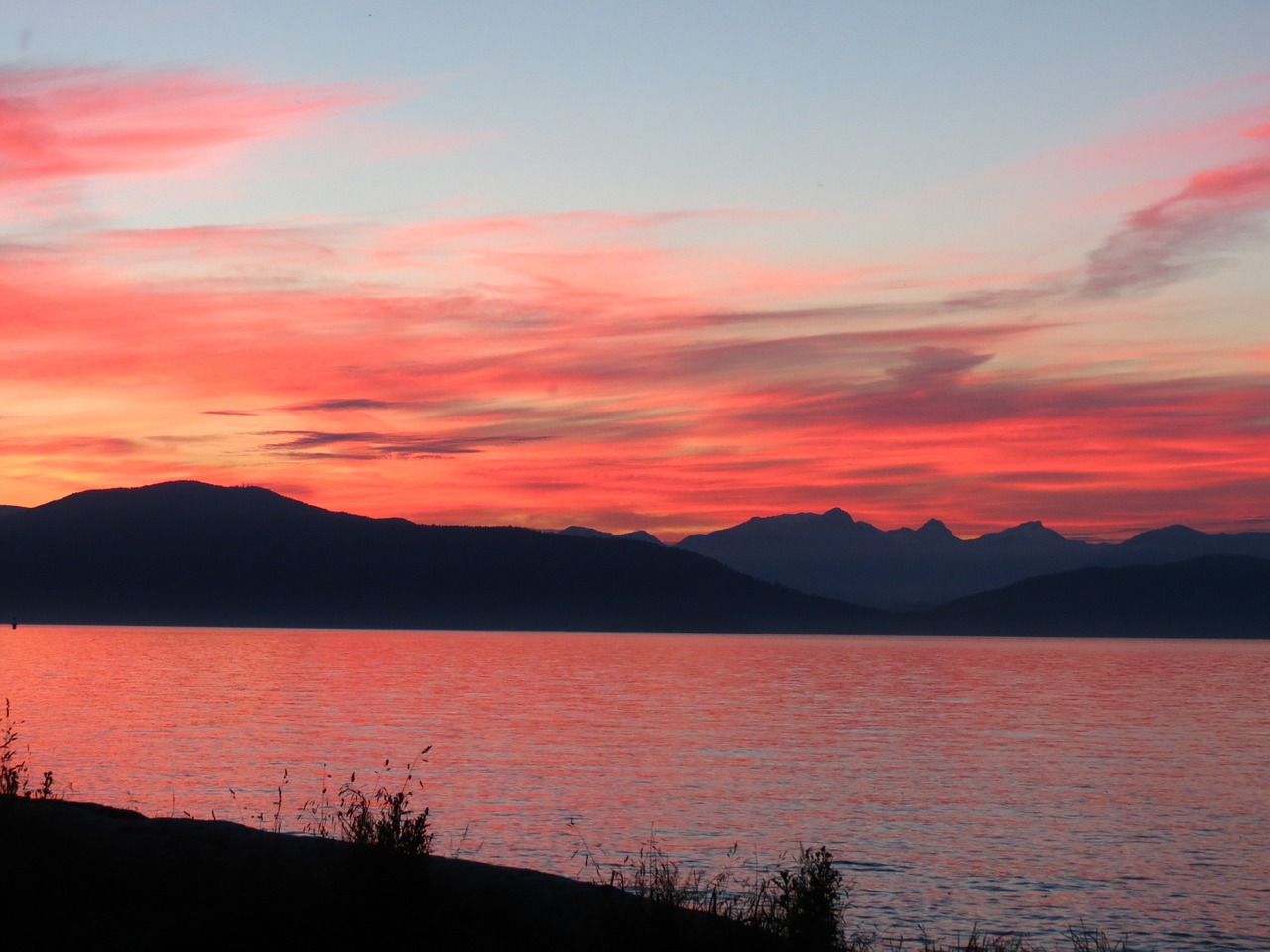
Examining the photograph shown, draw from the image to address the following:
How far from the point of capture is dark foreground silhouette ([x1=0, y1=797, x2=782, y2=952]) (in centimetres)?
1642

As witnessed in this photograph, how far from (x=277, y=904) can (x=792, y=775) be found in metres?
37.2

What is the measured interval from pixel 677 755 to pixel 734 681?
7478 centimetres

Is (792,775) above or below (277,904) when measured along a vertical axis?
below

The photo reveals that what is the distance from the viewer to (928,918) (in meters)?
28.6

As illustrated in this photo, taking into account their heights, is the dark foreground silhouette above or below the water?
above

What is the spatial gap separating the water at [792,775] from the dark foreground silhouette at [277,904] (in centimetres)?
1169

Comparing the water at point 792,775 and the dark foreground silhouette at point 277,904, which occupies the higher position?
the dark foreground silhouette at point 277,904

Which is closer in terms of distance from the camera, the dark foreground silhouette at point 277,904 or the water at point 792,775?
the dark foreground silhouette at point 277,904

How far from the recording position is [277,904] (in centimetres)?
1700

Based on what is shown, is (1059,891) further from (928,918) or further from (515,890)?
(515,890)

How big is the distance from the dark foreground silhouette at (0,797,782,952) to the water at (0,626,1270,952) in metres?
11.7

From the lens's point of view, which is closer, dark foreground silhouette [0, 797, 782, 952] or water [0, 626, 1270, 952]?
dark foreground silhouette [0, 797, 782, 952]

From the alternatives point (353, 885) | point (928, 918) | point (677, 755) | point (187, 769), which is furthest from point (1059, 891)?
point (187, 769)

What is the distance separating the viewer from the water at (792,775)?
106 ft
